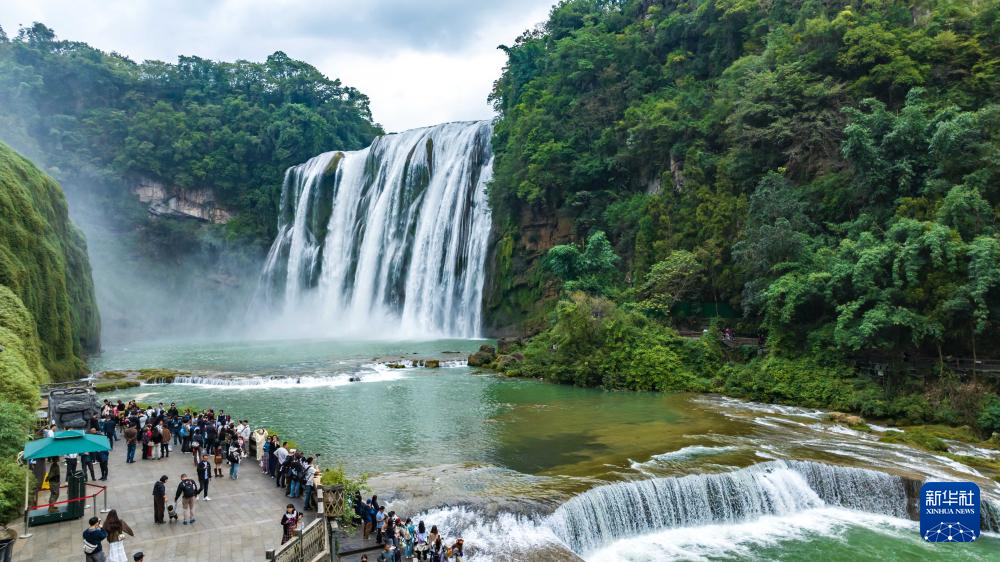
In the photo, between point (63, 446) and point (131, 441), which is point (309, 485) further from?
point (131, 441)

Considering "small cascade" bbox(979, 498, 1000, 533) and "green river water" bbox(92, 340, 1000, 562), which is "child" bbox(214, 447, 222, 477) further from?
"small cascade" bbox(979, 498, 1000, 533)

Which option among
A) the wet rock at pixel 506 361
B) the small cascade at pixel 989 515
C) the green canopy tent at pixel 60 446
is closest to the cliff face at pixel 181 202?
the wet rock at pixel 506 361

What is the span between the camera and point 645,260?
36312mm

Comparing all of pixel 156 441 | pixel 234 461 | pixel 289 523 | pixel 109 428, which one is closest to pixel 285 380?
pixel 109 428

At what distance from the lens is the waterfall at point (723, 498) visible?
47.9ft

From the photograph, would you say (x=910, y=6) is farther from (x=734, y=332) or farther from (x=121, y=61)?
(x=121, y=61)

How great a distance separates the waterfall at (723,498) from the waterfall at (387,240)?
33.8m

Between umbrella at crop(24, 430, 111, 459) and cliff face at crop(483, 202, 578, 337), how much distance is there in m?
34.7

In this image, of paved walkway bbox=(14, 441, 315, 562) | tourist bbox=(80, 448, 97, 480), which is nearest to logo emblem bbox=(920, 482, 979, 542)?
paved walkway bbox=(14, 441, 315, 562)

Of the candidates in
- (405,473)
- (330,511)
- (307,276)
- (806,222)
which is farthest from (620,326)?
(307,276)

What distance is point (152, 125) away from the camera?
231ft

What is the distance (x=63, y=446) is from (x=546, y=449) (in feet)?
39.9

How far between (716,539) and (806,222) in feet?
60.1

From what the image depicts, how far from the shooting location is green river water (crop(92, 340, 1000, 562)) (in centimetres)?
1402
